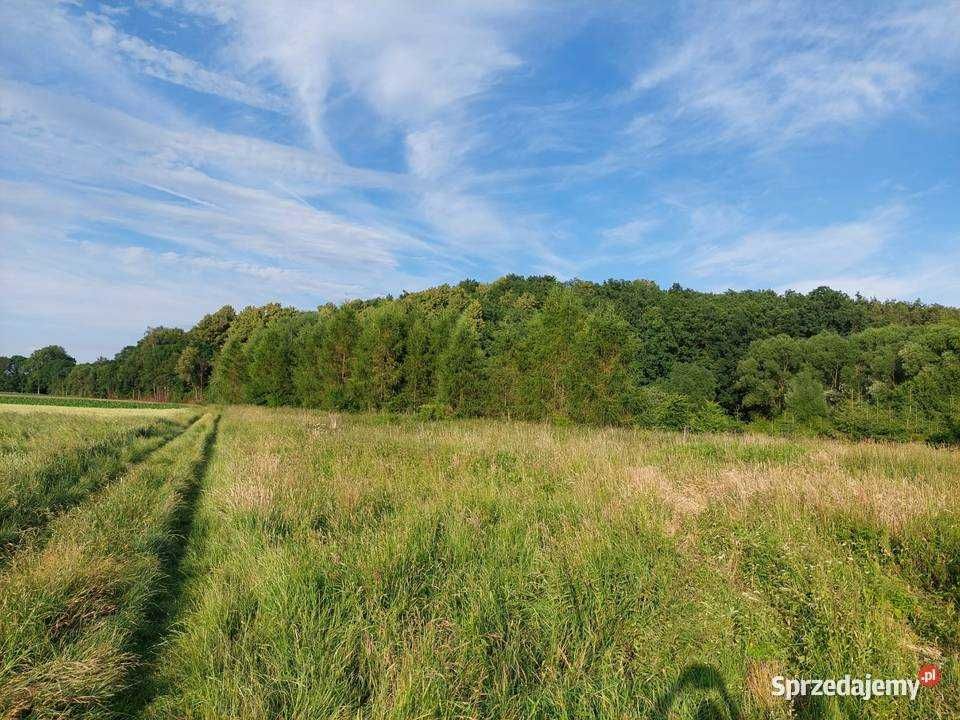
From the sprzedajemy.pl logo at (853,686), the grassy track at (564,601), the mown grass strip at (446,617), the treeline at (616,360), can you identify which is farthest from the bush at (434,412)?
the sprzedajemy.pl logo at (853,686)

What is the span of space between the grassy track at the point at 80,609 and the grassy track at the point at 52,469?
475mm

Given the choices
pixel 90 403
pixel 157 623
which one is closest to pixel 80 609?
pixel 157 623

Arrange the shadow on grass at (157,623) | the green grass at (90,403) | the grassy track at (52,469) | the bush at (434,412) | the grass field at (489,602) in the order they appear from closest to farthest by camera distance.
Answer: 1. the grass field at (489,602)
2. the shadow on grass at (157,623)
3. the grassy track at (52,469)
4. the bush at (434,412)
5. the green grass at (90,403)

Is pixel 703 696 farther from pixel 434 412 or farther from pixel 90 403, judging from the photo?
pixel 90 403

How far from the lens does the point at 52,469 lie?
368 inches

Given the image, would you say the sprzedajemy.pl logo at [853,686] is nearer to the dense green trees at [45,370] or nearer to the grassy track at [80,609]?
the grassy track at [80,609]

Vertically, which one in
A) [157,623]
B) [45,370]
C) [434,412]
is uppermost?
[45,370]

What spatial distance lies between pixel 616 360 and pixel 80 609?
19686mm

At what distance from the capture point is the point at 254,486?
6.77 meters

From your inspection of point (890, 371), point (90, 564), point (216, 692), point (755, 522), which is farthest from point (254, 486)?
point (890, 371)

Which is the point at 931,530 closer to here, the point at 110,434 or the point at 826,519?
the point at 826,519

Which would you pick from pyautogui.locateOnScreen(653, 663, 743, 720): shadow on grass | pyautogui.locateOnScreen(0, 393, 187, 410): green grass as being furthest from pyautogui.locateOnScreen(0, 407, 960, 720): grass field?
pyautogui.locateOnScreen(0, 393, 187, 410): green grass

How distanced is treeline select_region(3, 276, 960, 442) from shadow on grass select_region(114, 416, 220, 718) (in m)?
17.1

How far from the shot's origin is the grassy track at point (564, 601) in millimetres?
2947
